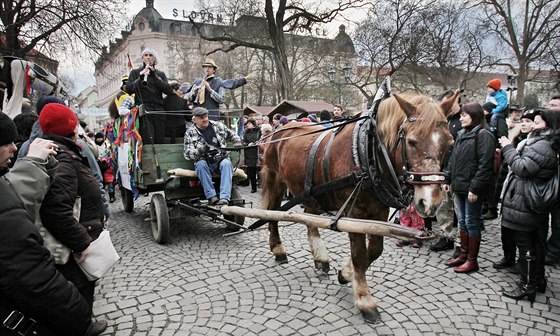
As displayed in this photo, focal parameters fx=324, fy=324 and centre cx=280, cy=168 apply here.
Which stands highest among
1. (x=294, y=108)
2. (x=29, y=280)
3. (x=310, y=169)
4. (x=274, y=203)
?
(x=294, y=108)

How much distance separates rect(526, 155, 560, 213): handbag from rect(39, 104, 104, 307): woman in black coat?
3.81 m

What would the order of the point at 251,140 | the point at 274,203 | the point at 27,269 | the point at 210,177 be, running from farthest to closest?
1. the point at 251,140
2. the point at 210,177
3. the point at 274,203
4. the point at 27,269

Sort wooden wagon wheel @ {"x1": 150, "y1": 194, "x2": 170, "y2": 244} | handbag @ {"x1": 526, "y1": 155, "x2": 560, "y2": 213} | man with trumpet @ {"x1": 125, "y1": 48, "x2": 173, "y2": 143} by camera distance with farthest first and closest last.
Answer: man with trumpet @ {"x1": 125, "y1": 48, "x2": 173, "y2": 143}, wooden wagon wheel @ {"x1": 150, "y1": 194, "x2": 170, "y2": 244}, handbag @ {"x1": 526, "y1": 155, "x2": 560, "y2": 213}

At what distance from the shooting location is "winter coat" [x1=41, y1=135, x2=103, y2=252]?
2029 millimetres

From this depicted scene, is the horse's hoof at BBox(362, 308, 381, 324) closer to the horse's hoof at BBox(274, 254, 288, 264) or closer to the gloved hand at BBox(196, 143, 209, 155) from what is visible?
the horse's hoof at BBox(274, 254, 288, 264)

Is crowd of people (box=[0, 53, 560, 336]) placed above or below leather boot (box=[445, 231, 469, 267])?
above

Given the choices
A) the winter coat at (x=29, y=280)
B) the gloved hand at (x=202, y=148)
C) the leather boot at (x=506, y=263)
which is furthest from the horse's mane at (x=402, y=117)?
the gloved hand at (x=202, y=148)

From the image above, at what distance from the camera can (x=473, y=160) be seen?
149 inches

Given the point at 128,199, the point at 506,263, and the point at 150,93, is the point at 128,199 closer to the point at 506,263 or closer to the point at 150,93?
the point at 150,93

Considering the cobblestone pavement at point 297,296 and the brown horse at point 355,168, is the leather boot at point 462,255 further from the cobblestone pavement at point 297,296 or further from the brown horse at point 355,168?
the brown horse at point 355,168

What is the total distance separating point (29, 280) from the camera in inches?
55.4

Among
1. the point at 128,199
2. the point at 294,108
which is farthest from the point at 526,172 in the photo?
the point at 294,108

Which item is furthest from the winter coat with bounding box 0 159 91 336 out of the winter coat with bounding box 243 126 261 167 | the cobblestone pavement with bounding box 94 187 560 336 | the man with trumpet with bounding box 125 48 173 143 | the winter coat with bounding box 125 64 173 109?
the winter coat with bounding box 243 126 261 167

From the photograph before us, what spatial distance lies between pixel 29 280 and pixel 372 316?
2.55 metres
